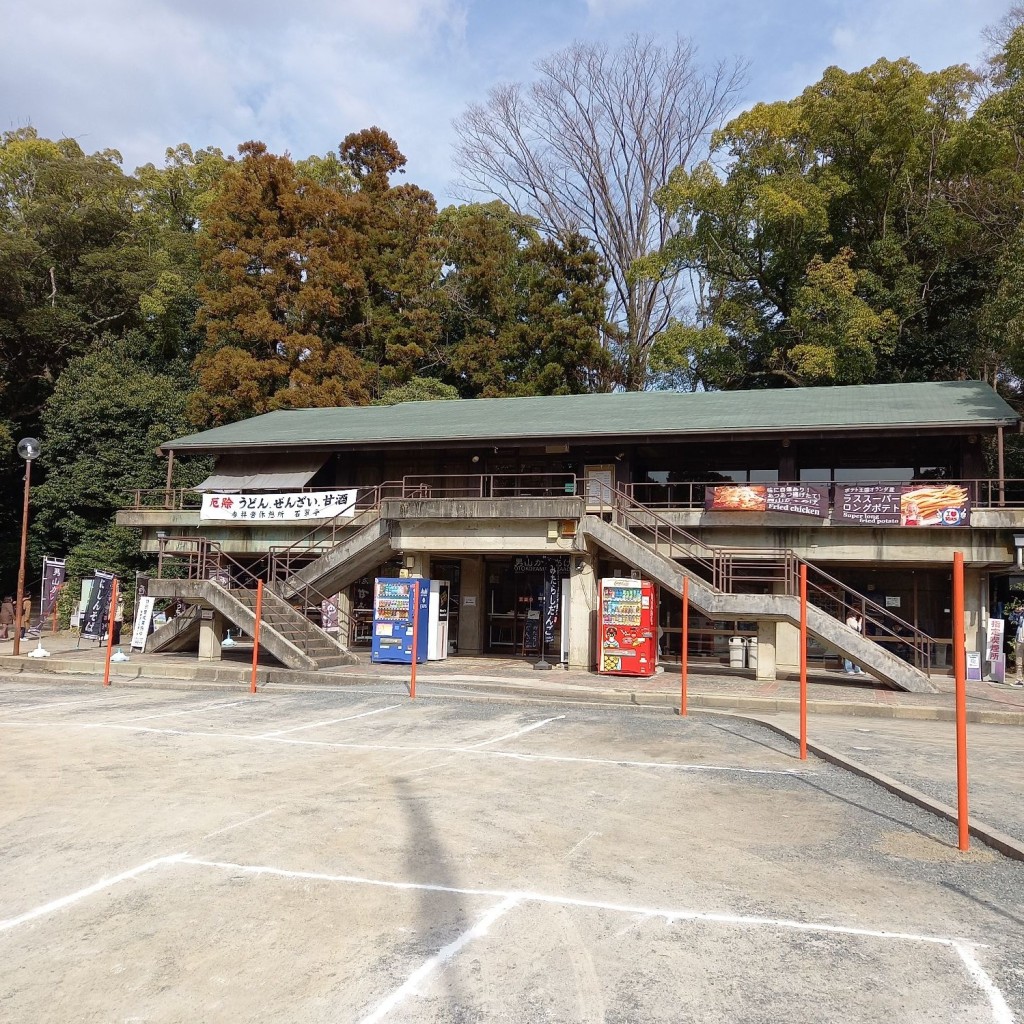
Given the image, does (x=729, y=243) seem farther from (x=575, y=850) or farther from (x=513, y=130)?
(x=575, y=850)

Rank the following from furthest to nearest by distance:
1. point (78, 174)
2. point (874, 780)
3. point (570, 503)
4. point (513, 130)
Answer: point (513, 130), point (78, 174), point (570, 503), point (874, 780)

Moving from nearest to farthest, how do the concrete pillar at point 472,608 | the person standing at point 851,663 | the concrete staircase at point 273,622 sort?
1. the concrete staircase at point 273,622
2. the person standing at point 851,663
3. the concrete pillar at point 472,608

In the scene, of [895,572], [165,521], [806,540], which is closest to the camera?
[806,540]

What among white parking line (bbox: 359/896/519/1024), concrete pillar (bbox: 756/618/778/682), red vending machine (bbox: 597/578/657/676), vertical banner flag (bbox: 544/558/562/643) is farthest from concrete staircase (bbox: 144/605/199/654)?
white parking line (bbox: 359/896/519/1024)

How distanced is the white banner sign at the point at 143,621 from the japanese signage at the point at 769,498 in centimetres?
1475

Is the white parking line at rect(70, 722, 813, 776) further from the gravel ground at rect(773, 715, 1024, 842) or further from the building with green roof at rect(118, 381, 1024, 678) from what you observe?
the building with green roof at rect(118, 381, 1024, 678)

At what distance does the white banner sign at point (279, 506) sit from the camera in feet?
87.6

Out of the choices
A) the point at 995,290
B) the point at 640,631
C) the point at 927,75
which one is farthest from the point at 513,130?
the point at 640,631

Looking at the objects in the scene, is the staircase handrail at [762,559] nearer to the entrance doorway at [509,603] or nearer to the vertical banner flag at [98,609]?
the entrance doorway at [509,603]

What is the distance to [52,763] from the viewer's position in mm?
9875

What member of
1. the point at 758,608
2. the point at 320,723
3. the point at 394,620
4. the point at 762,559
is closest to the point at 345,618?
the point at 394,620

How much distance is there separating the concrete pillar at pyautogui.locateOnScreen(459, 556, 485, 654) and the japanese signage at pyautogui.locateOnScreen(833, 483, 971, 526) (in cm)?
1041

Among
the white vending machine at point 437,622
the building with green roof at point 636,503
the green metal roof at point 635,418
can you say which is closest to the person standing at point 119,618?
the building with green roof at point 636,503

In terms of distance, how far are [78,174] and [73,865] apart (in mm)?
47059
